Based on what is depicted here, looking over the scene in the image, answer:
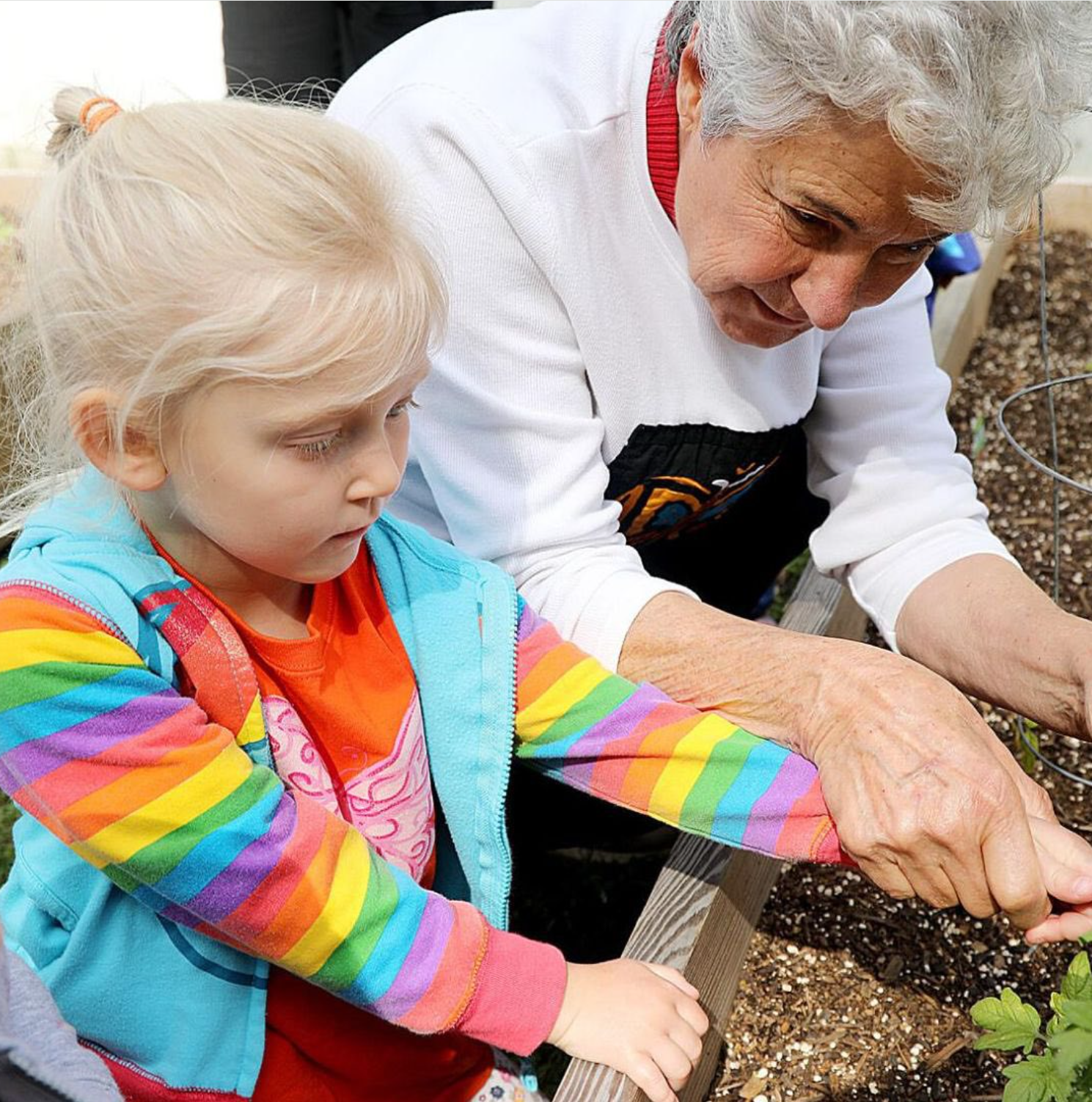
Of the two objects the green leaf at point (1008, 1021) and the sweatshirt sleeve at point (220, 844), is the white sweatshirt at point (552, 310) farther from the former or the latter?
the green leaf at point (1008, 1021)

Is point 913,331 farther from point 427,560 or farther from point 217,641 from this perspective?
point 217,641

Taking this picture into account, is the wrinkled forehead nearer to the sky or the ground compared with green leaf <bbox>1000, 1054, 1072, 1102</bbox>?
nearer to the sky

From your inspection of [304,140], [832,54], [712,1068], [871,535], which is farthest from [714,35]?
[712,1068]

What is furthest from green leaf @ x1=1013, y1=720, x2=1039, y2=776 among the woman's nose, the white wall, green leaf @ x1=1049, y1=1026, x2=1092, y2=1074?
the white wall

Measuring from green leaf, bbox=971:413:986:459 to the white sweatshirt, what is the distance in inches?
57.3

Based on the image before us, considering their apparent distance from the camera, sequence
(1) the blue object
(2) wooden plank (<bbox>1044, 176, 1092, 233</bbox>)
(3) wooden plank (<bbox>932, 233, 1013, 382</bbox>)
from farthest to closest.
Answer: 1. (2) wooden plank (<bbox>1044, 176, 1092, 233</bbox>)
2. (3) wooden plank (<bbox>932, 233, 1013, 382</bbox>)
3. (1) the blue object

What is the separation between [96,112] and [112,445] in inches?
12.4

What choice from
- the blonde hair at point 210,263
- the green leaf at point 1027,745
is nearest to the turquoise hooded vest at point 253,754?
the blonde hair at point 210,263

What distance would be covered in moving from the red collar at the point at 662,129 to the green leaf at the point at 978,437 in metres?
1.84

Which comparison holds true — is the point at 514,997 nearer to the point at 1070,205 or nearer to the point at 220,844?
the point at 220,844

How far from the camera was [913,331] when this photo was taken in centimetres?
211

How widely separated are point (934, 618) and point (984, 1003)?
768 mm

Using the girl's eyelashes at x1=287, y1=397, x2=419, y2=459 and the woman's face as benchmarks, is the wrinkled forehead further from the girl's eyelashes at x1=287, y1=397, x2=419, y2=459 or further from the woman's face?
the girl's eyelashes at x1=287, y1=397, x2=419, y2=459

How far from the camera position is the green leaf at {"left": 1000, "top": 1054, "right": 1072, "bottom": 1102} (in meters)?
1.17
